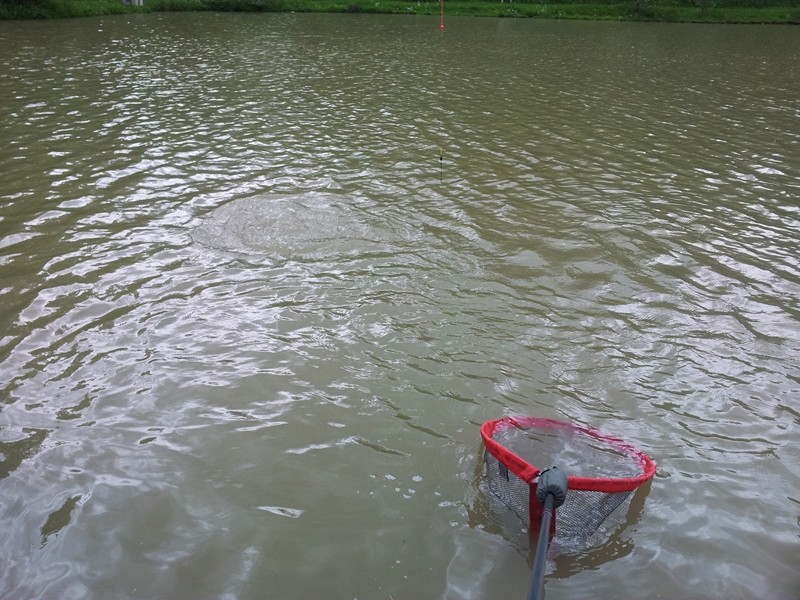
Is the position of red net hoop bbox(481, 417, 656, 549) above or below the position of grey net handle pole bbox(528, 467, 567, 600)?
below

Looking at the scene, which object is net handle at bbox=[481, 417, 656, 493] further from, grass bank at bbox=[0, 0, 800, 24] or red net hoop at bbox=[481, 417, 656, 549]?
grass bank at bbox=[0, 0, 800, 24]

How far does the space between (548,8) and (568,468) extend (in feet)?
148

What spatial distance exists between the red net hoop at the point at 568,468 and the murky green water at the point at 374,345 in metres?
0.23

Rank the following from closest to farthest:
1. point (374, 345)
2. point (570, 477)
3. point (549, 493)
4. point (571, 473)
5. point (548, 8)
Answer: point (549, 493)
point (570, 477)
point (571, 473)
point (374, 345)
point (548, 8)

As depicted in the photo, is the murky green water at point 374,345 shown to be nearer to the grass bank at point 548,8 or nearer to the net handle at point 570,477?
the net handle at point 570,477

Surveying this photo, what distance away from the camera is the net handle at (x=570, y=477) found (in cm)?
403

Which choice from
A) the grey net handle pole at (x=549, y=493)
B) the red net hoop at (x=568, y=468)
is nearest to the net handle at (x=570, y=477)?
the red net hoop at (x=568, y=468)

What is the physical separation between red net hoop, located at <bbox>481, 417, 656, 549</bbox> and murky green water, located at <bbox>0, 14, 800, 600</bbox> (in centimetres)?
23

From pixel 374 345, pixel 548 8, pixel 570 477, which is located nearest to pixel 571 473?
pixel 570 477

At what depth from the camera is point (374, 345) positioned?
654cm

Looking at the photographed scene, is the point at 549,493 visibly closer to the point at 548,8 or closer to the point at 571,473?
the point at 571,473

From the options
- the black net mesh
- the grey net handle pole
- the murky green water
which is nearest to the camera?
the grey net handle pole

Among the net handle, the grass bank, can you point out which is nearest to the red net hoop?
the net handle

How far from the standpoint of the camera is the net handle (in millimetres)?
4027
